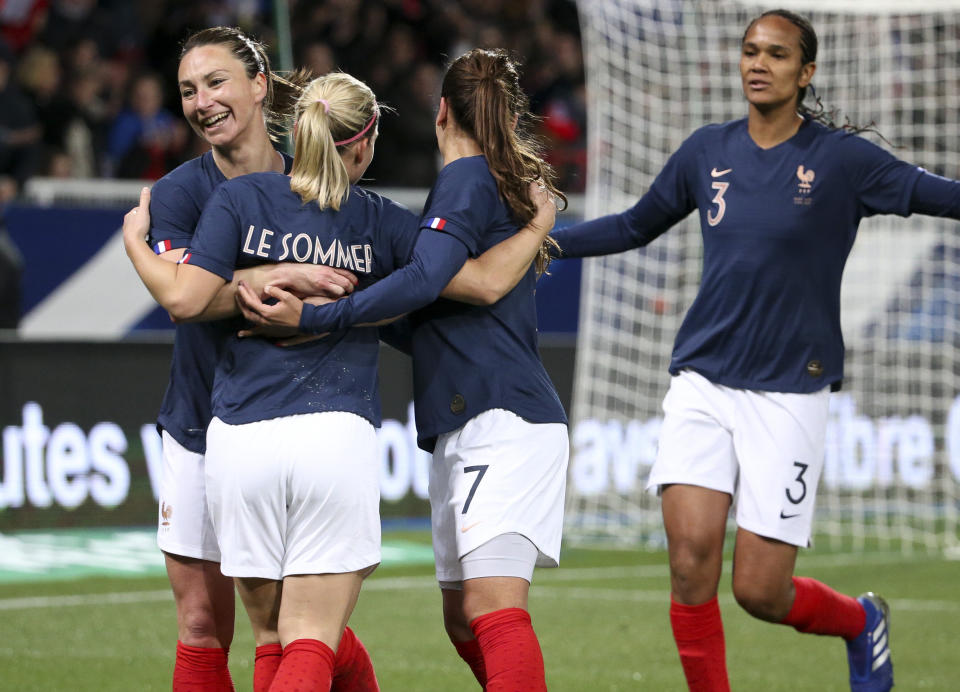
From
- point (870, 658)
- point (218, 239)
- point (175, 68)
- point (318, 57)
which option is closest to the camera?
point (218, 239)

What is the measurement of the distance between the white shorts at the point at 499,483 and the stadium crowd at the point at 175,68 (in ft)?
21.4

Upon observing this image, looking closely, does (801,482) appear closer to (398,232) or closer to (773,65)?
(773,65)

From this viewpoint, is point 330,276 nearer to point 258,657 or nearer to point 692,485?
point 258,657

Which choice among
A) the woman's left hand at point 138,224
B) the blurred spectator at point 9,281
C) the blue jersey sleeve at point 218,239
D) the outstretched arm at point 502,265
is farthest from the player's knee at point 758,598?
the blurred spectator at point 9,281

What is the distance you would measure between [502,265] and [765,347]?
47.7 inches

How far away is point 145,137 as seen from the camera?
38.4 feet

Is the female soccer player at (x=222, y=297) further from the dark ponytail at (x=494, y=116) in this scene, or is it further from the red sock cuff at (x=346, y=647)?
the dark ponytail at (x=494, y=116)

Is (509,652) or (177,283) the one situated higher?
(177,283)

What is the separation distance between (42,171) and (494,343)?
27.0 feet

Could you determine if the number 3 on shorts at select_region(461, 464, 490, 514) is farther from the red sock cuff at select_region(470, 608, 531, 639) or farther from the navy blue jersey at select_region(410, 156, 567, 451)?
the red sock cuff at select_region(470, 608, 531, 639)

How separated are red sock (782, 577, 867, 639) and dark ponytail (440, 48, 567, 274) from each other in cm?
171

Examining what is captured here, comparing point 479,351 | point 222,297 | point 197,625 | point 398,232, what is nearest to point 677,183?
point 479,351

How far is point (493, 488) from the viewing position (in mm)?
3711

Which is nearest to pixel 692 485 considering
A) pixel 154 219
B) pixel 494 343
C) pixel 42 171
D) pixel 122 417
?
pixel 494 343
